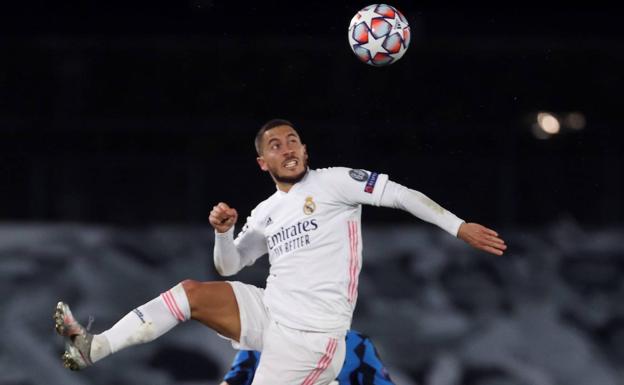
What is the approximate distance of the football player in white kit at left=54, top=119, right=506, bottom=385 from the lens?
6.19m

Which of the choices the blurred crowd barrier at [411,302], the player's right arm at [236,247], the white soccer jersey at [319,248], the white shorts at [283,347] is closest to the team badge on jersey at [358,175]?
the white soccer jersey at [319,248]

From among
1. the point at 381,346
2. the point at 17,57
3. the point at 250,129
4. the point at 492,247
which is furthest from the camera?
the point at 17,57

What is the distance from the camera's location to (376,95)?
11297mm

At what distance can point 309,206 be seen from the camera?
6.39m

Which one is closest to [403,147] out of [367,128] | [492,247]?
[367,128]

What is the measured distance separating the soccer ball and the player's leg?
5.70ft

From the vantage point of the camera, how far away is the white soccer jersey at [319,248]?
6.27 meters

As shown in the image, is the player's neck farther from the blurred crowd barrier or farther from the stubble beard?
the blurred crowd barrier

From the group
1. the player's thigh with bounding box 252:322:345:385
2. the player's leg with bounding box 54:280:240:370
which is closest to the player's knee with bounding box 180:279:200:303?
the player's leg with bounding box 54:280:240:370

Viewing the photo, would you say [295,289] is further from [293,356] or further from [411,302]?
[411,302]

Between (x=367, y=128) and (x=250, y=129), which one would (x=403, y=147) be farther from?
(x=250, y=129)

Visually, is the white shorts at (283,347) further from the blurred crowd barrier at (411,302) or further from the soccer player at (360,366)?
the blurred crowd barrier at (411,302)

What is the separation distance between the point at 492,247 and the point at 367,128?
4.86 m

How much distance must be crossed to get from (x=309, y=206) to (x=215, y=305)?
2.52 feet
